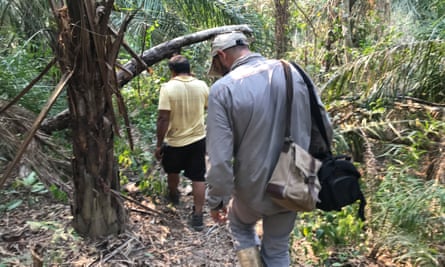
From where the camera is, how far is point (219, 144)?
231cm

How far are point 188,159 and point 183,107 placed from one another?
0.53 meters

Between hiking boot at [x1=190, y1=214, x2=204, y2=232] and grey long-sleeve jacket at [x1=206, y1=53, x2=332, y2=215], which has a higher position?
grey long-sleeve jacket at [x1=206, y1=53, x2=332, y2=215]

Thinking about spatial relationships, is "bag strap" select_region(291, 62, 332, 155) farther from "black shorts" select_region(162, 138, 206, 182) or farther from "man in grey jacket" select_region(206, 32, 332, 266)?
"black shorts" select_region(162, 138, 206, 182)

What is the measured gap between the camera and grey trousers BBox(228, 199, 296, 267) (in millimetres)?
2637

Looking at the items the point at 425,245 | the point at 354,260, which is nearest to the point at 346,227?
the point at 354,260

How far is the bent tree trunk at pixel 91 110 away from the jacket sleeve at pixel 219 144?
3.00 feet

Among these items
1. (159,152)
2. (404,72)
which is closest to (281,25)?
(404,72)

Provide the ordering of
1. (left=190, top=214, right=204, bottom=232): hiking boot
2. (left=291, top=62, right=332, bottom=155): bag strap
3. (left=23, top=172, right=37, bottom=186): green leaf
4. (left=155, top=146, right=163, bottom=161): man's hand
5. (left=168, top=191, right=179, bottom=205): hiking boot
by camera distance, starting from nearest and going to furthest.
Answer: (left=291, top=62, right=332, bottom=155): bag strap → (left=23, top=172, right=37, bottom=186): green leaf → (left=190, top=214, right=204, bottom=232): hiking boot → (left=155, top=146, right=163, bottom=161): man's hand → (left=168, top=191, right=179, bottom=205): hiking boot

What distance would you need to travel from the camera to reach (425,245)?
3.06 m

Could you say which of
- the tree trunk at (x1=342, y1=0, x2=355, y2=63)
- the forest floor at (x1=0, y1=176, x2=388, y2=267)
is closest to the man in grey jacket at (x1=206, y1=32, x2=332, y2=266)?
the forest floor at (x1=0, y1=176, x2=388, y2=267)

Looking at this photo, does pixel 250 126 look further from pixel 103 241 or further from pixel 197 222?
pixel 197 222

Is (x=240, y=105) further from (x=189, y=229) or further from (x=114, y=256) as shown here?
(x=189, y=229)

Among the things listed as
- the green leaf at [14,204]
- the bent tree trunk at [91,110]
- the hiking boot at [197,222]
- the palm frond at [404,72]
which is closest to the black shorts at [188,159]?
the hiking boot at [197,222]

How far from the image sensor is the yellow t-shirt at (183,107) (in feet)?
12.4
